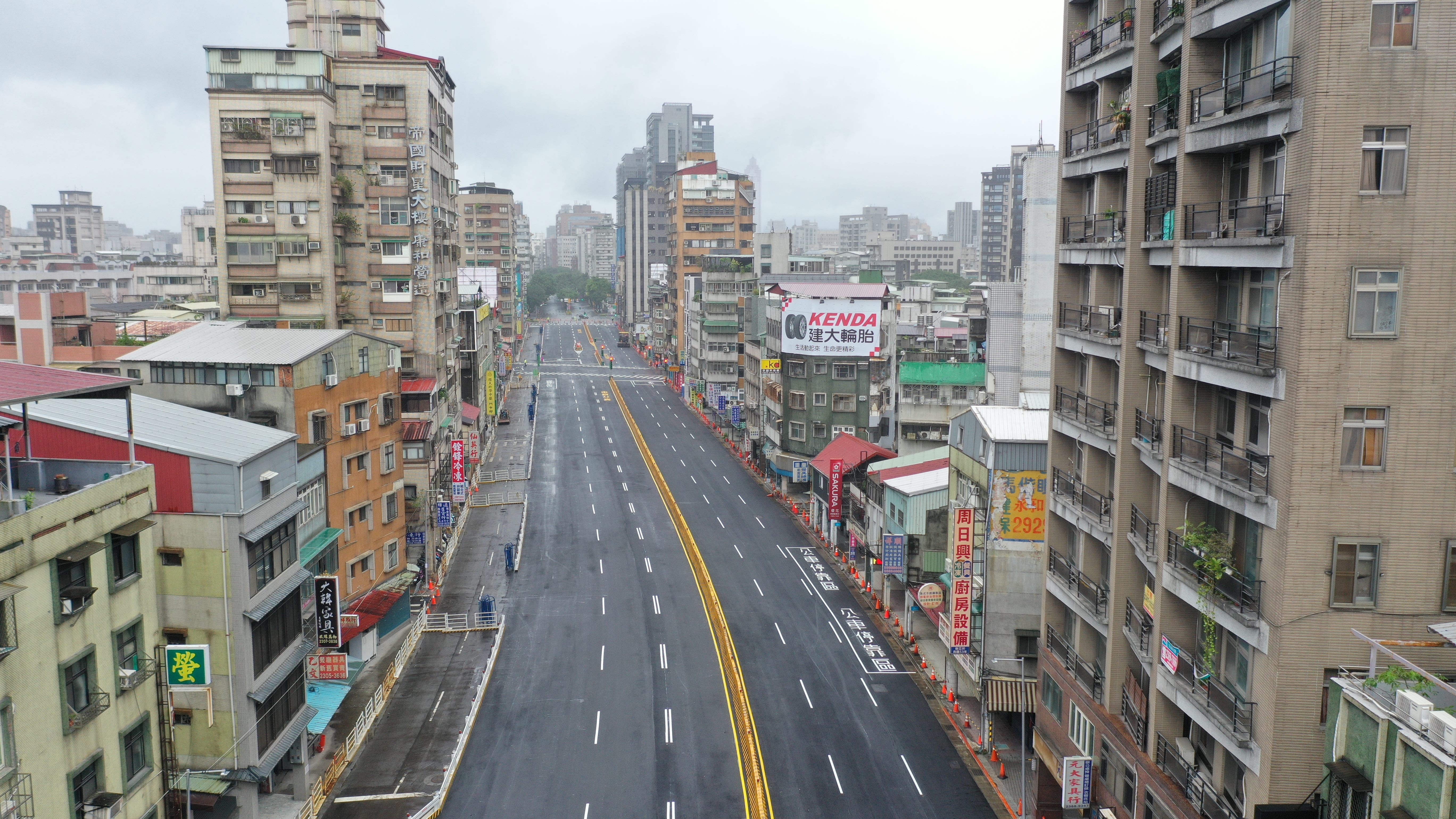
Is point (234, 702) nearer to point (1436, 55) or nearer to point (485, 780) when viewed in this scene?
point (485, 780)

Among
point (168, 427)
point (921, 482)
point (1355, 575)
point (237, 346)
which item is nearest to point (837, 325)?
point (921, 482)

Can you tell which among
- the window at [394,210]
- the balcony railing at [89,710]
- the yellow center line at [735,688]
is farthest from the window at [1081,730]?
the window at [394,210]

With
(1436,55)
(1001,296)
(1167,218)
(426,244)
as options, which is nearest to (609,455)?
(426,244)

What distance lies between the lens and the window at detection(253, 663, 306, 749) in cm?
3153

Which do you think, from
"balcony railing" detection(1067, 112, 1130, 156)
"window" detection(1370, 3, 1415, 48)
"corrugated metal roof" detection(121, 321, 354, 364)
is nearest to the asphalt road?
"corrugated metal roof" detection(121, 321, 354, 364)

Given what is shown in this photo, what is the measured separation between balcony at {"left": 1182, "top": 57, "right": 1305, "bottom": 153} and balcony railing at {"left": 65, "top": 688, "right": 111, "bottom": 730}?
90.8ft

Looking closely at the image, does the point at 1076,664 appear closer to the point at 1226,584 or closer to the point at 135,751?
the point at 1226,584

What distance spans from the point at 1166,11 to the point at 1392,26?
712 centimetres

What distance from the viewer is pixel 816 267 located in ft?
433

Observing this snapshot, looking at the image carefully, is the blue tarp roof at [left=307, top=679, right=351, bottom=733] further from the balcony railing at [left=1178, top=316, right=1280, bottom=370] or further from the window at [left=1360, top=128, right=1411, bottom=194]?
the window at [left=1360, top=128, right=1411, bottom=194]

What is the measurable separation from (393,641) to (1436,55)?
47210 mm

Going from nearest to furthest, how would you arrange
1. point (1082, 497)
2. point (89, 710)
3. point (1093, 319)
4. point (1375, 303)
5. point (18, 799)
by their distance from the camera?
point (1375, 303), point (18, 799), point (89, 710), point (1093, 319), point (1082, 497)

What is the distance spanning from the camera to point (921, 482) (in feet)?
177

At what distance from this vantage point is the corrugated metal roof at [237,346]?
140 ft
